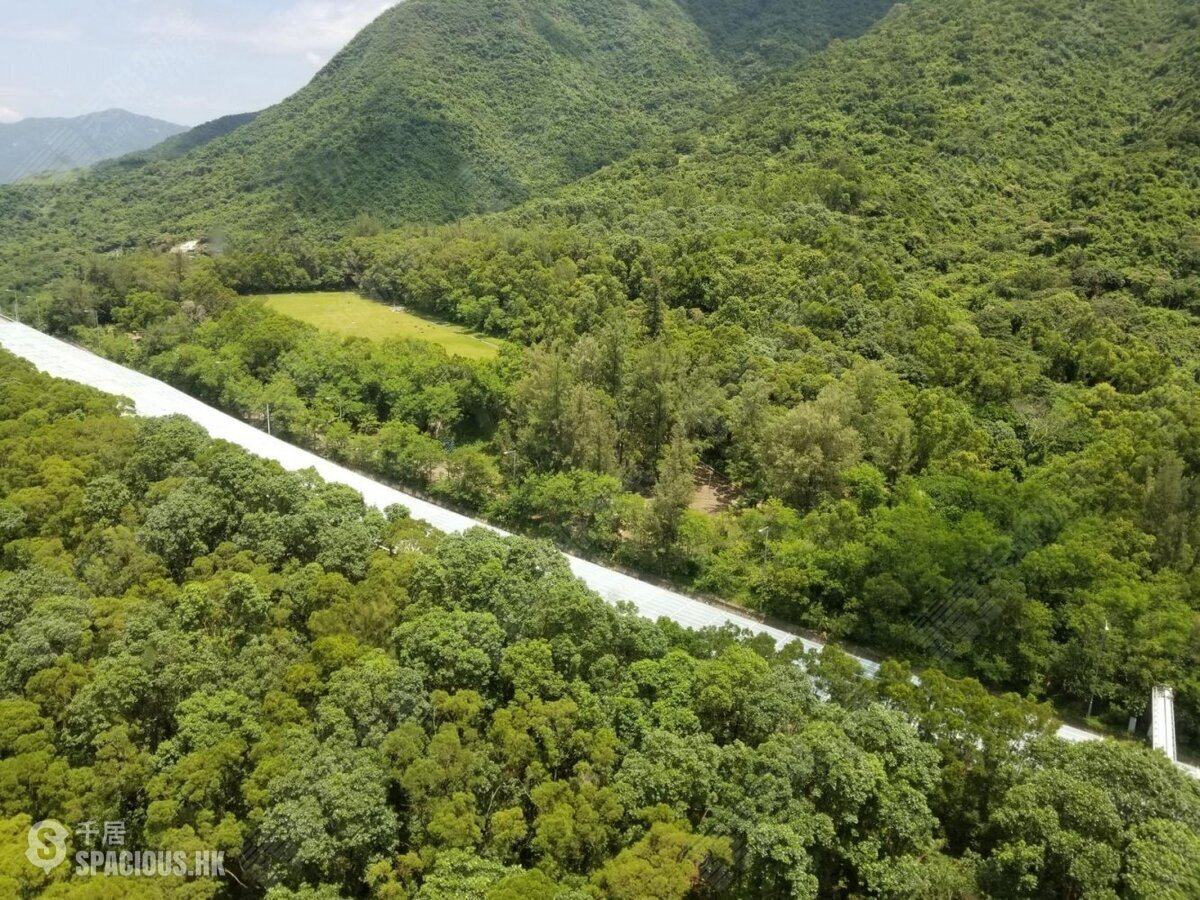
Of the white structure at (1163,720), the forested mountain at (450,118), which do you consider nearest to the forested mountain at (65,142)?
the forested mountain at (450,118)

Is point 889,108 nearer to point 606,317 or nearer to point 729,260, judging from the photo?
point 729,260

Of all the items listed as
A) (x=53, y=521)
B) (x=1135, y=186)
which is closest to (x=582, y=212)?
(x=1135, y=186)

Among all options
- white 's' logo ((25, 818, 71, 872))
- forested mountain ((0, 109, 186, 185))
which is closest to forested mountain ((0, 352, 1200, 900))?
white 's' logo ((25, 818, 71, 872))

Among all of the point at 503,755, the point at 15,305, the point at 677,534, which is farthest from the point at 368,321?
the point at 503,755

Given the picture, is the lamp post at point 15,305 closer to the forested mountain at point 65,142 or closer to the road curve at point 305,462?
the road curve at point 305,462

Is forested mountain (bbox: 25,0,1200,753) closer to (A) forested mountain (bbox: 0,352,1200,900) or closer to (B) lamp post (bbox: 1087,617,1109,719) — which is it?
(B) lamp post (bbox: 1087,617,1109,719)

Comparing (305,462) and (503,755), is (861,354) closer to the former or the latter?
(305,462)
